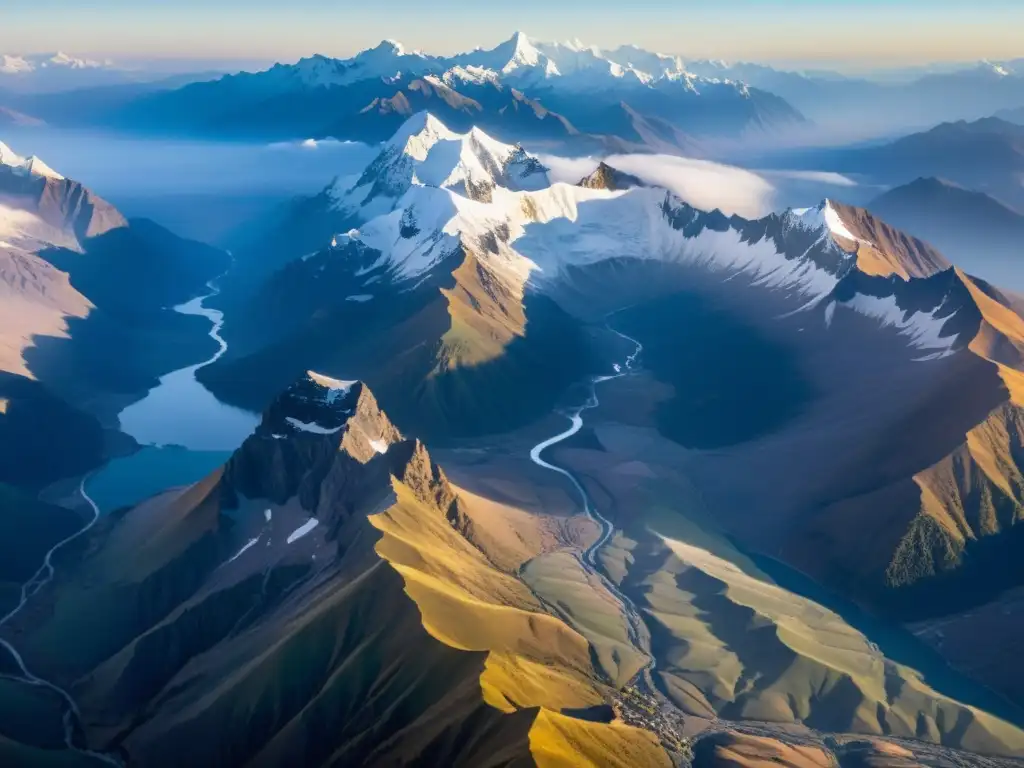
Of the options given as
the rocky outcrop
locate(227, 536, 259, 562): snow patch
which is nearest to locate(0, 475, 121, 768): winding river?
locate(227, 536, 259, 562): snow patch

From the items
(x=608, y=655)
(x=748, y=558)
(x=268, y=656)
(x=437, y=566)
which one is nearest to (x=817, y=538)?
(x=748, y=558)

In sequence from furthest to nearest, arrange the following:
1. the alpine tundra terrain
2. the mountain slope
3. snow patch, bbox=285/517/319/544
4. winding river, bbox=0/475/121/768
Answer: snow patch, bbox=285/517/319/544 < winding river, bbox=0/475/121/768 < the alpine tundra terrain < the mountain slope

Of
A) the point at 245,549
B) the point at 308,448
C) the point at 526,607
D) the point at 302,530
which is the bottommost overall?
the point at 526,607

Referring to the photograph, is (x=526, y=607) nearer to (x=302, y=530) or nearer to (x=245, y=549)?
(x=302, y=530)

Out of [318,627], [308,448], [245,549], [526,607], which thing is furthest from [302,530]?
[526,607]

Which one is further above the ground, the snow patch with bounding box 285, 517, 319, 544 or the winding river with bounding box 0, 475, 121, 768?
the snow patch with bounding box 285, 517, 319, 544

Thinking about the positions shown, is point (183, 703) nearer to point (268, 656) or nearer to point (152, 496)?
point (268, 656)

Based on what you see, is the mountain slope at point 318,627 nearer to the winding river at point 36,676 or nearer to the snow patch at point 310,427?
the snow patch at point 310,427

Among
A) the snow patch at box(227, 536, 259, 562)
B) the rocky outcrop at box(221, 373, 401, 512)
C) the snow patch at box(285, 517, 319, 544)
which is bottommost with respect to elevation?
the snow patch at box(227, 536, 259, 562)

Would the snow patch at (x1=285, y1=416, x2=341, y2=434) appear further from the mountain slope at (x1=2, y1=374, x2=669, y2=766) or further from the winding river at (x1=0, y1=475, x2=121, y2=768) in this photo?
the winding river at (x1=0, y1=475, x2=121, y2=768)

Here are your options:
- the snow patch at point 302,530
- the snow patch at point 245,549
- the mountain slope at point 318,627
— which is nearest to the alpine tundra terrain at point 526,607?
→ the mountain slope at point 318,627

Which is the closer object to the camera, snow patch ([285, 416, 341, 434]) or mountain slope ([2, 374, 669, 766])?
mountain slope ([2, 374, 669, 766])
